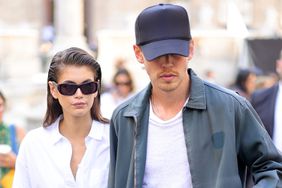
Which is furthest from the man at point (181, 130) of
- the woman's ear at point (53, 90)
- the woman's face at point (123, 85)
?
the woman's face at point (123, 85)

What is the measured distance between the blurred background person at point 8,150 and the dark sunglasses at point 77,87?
130cm

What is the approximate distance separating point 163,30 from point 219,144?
0.55m

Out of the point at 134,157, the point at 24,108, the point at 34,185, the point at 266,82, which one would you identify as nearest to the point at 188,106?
the point at 134,157

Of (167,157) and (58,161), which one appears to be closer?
(167,157)

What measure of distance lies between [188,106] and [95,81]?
755 mm

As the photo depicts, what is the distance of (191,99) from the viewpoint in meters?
3.49

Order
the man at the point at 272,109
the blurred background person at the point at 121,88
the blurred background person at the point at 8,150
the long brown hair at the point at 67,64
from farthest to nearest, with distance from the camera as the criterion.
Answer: the blurred background person at the point at 121,88
the man at the point at 272,109
the blurred background person at the point at 8,150
the long brown hair at the point at 67,64

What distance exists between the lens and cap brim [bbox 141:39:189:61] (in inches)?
133

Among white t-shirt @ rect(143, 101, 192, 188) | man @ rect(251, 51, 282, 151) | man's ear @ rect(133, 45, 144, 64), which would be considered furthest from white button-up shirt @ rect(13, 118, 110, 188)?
man @ rect(251, 51, 282, 151)

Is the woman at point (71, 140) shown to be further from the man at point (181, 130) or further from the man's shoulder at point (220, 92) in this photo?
the man's shoulder at point (220, 92)

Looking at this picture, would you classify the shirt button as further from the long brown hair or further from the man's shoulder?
the man's shoulder

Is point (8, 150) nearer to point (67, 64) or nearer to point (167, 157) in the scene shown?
point (67, 64)

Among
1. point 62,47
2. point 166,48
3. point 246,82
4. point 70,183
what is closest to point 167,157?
point 166,48

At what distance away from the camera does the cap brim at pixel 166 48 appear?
339cm
